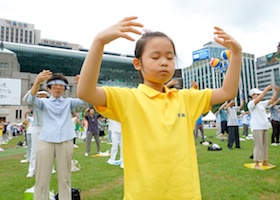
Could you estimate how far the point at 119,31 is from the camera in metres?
1.26

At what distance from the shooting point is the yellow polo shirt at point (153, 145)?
1387 millimetres

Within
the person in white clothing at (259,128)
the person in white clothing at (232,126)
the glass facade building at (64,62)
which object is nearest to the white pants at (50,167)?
the person in white clothing at (259,128)

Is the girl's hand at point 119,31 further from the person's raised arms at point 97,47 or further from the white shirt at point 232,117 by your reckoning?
the white shirt at point 232,117

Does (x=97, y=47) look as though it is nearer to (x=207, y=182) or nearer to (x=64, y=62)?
(x=207, y=182)

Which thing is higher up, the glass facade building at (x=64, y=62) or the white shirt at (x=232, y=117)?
the glass facade building at (x=64, y=62)

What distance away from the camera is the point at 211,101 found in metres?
1.69

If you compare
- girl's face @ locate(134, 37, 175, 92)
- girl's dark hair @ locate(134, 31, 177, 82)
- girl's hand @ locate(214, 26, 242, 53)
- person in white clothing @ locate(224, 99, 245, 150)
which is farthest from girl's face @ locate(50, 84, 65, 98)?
person in white clothing @ locate(224, 99, 245, 150)

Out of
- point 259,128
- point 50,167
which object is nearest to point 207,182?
point 259,128

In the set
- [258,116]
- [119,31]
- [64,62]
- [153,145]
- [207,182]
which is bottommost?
[207,182]

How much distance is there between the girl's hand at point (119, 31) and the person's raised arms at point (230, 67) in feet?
1.99

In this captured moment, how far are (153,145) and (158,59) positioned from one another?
21.4 inches

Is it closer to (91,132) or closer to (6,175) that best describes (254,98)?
(91,132)

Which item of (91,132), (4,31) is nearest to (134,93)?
(91,132)

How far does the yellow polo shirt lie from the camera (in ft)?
4.55
